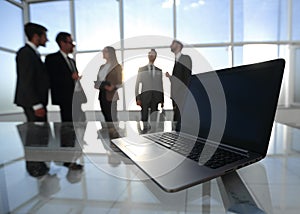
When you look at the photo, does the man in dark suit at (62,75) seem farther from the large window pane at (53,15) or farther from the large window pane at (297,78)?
the large window pane at (297,78)

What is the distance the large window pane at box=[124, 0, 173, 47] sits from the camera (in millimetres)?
4414

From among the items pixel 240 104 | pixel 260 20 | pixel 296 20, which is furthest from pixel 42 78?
pixel 296 20

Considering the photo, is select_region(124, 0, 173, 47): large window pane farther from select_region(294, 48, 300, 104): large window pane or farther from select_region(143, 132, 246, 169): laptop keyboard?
select_region(143, 132, 246, 169): laptop keyboard

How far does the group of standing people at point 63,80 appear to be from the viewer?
1894 mm

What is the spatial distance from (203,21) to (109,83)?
3.10m

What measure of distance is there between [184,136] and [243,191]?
0.32 meters

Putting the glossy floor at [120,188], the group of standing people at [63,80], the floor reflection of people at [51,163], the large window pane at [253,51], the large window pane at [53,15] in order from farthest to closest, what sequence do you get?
the large window pane at [53,15]
the large window pane at [253,51]
the group of standing people at [63,80]
the floor reflection of people at [51,163]
the glossy floor at [120,188]

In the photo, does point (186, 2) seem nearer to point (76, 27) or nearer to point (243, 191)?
point (76, 27)

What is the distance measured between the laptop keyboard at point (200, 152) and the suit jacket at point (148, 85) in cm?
81

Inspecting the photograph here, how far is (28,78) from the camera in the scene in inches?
75.0

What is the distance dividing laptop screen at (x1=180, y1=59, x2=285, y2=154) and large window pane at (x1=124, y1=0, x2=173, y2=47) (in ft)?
13.2

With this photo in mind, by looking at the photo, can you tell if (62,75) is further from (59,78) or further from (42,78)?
(42,78)

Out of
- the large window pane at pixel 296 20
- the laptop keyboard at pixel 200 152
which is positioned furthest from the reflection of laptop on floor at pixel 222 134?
the large window pane at pixel 296 20

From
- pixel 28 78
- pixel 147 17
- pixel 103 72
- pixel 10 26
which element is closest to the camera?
pixel 28 78
